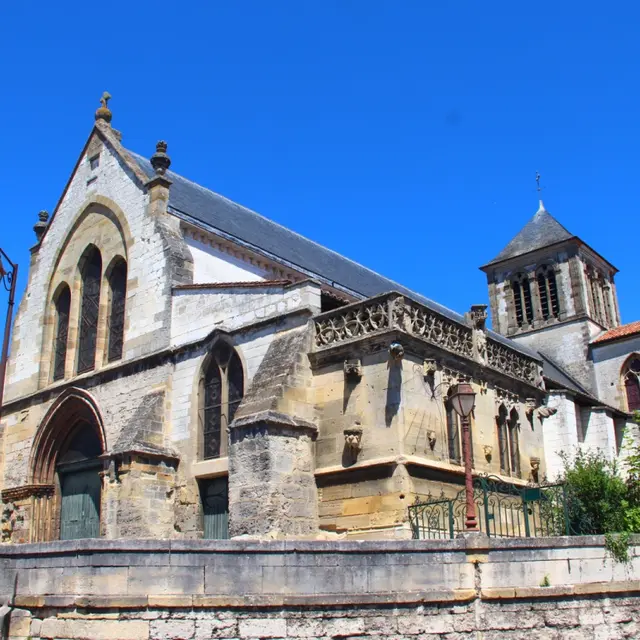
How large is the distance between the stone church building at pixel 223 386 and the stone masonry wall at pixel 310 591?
3.13 meters

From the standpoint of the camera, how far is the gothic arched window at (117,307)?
18141 mm

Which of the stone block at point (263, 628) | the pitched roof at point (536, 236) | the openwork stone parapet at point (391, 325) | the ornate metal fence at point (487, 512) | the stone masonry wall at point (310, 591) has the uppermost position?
the pitched roof at point (536, 236)

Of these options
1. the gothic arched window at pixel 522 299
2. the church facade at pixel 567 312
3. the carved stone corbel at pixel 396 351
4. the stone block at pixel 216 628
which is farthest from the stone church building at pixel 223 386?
the gothic arched window at pixel 522 299

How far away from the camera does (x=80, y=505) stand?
17438 millimetres

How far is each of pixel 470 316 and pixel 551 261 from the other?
70.9 feet

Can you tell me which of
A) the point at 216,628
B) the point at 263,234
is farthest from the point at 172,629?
the point at 263,234

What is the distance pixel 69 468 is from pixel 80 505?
1130mm

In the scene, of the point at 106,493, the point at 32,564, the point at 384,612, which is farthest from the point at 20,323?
the point at 384,612

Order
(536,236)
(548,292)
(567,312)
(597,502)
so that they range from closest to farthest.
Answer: (597,502) < (567,312) < (548,292) < (536,236)

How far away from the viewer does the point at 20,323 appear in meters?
21.2

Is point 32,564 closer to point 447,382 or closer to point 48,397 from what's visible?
point 447,382

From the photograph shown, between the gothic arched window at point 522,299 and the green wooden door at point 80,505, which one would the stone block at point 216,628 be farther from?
the gothic arched window at point 522,299

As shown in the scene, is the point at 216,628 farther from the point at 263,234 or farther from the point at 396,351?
the point at 263,234

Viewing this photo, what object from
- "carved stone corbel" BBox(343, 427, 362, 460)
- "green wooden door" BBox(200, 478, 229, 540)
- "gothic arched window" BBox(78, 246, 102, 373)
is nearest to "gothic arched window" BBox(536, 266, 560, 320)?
"gothic arched window" BBox(78, 246, 102, 373)
